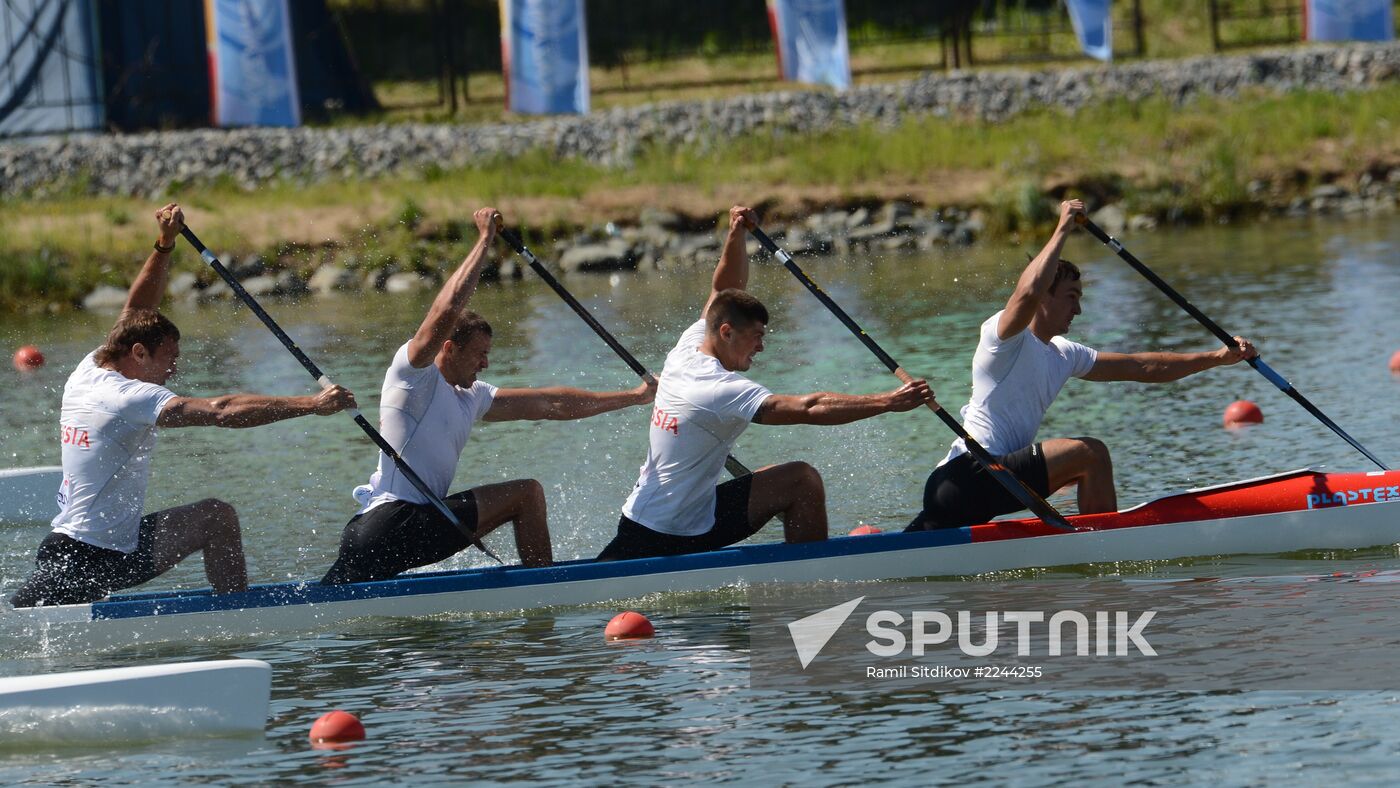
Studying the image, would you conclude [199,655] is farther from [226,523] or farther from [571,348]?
[571,348]

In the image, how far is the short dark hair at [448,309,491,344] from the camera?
8.99 meters

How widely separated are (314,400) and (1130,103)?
23.6m

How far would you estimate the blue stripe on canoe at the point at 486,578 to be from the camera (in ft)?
30.2

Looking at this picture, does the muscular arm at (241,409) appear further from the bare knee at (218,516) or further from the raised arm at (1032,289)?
the raised arm at (1032,289)

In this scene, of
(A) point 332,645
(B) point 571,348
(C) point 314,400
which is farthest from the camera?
(B) point 571,348

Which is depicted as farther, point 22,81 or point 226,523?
point 22,81

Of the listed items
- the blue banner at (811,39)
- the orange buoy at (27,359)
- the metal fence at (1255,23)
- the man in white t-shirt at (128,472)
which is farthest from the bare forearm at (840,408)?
the metal fence at (1255,23)

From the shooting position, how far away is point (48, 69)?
33.0 meters

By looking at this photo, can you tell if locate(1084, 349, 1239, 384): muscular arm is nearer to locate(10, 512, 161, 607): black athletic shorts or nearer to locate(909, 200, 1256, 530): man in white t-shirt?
locate(909, 200, 1256, 530): man in white t-shirt

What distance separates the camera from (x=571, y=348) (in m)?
18.9

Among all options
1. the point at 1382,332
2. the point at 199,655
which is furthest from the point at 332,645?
the point at 1382,332

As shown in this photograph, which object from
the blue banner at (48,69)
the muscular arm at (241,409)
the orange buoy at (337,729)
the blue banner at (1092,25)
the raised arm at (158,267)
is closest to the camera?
the orange buoy at (337,729)

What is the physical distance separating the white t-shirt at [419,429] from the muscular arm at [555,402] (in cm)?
30

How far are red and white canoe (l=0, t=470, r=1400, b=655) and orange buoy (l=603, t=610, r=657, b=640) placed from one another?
34 cm
